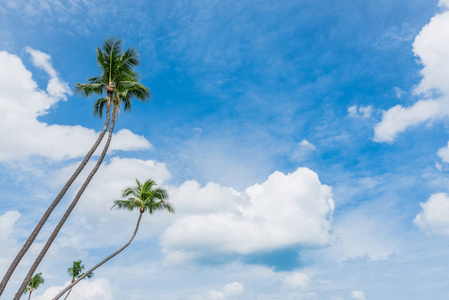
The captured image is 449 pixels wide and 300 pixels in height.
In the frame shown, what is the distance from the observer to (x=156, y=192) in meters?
33.8

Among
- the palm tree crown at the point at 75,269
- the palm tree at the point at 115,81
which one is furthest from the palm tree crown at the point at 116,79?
the palm tree crown at the point at 75,269

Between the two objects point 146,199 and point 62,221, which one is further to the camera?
point 146,199

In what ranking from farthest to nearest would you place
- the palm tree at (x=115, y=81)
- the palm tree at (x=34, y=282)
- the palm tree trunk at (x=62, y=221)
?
1. the palm tree at (x=34, y=282)
2. the palm tree at (x=115, y=81)
3. the palm tree trunk at (x=62, y=221)

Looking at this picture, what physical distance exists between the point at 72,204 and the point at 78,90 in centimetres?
845

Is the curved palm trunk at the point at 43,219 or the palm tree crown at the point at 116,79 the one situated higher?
the palm tree crown at the point at 116,79

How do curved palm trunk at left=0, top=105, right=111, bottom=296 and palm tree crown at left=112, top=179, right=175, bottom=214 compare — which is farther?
palm tree crown at left=112, top=179, right=175, bottom=214

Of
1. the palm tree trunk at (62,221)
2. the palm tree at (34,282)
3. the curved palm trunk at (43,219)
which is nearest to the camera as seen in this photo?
the curved palm trunk at (43,219)

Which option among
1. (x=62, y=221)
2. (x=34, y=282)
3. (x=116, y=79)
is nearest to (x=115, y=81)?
(x=116, y=79)

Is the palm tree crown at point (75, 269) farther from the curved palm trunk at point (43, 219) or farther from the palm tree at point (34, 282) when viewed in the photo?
the curved palm trunk at point (43, 219)

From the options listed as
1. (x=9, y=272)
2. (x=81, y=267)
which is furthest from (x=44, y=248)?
(x=81, y=267)

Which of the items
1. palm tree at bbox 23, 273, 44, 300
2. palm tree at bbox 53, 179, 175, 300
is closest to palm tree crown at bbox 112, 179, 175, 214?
palm tree at bbox 53, 179, 175, 300

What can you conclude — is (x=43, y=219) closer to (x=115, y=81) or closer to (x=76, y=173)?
(x=76, y=173)

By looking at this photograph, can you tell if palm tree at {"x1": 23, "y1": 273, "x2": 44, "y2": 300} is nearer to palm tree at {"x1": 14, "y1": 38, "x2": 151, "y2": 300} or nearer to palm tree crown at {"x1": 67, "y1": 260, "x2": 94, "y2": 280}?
palm tree crown at {"x1": 67, "y1": 260, "x2": 94, "y2": 280}

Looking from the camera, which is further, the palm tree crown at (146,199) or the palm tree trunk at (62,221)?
the palm tree crown at (146,199)
